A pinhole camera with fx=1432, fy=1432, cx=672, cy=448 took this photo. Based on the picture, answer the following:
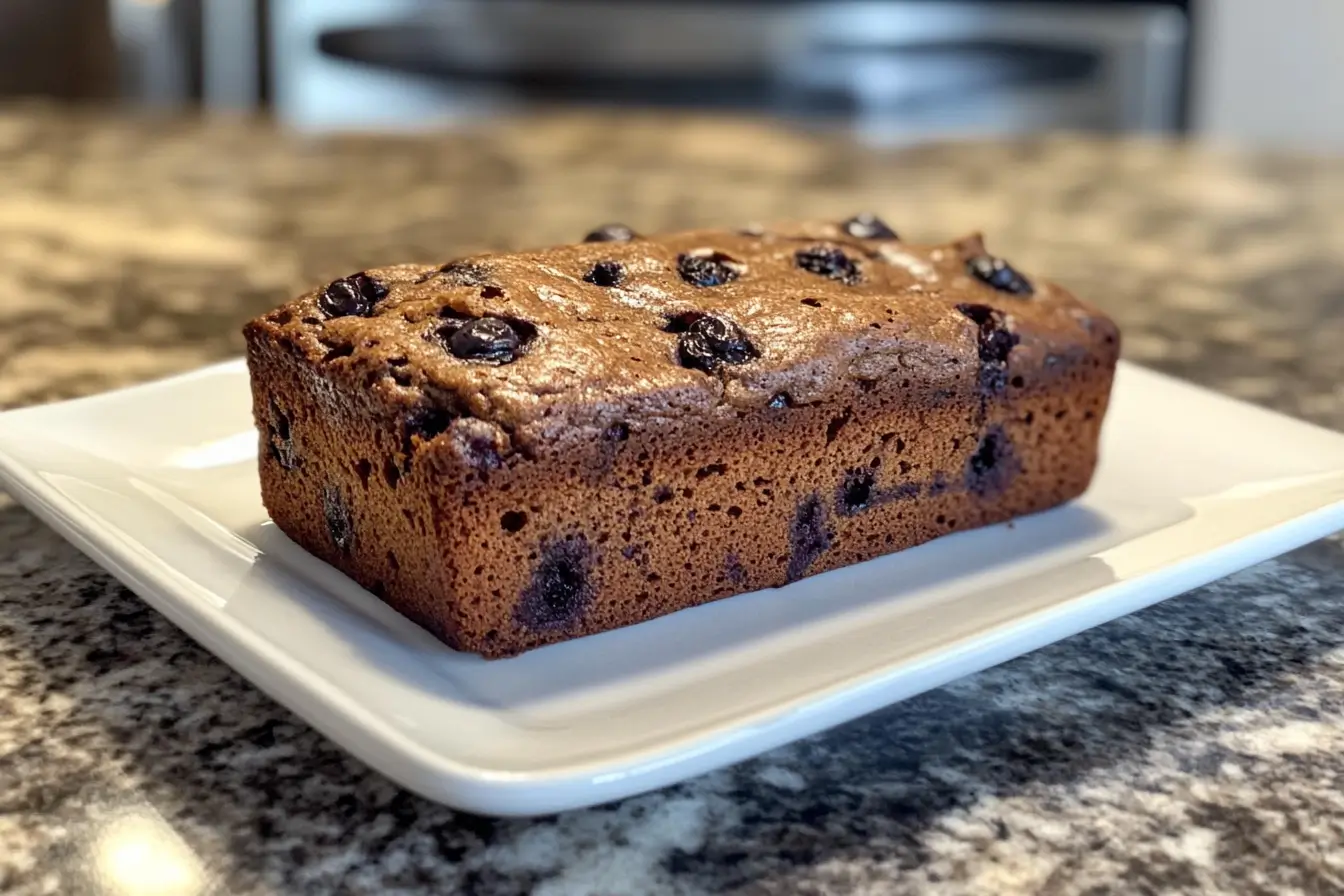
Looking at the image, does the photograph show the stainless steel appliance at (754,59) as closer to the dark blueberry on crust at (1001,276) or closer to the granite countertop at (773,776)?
the granite countertop at (773,776)

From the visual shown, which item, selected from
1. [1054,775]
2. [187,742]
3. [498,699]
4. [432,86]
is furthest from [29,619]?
[432,86]

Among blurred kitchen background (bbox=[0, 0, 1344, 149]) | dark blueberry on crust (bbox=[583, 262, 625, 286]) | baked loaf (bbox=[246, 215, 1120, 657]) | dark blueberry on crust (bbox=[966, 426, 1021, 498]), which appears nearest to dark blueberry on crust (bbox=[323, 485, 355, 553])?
baked loaf (bbox=[246, 215, 1120, 657])

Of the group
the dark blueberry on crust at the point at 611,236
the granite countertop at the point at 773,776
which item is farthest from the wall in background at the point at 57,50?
the dark blueberry on crust at the point at 611,236

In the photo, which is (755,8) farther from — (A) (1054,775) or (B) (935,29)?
(A) (1054,775)

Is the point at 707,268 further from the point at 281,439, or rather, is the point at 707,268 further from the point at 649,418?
the point at 281,439

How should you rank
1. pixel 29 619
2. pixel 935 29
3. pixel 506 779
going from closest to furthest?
pixel 506 779
pixel 29 619
pixel 935 29
